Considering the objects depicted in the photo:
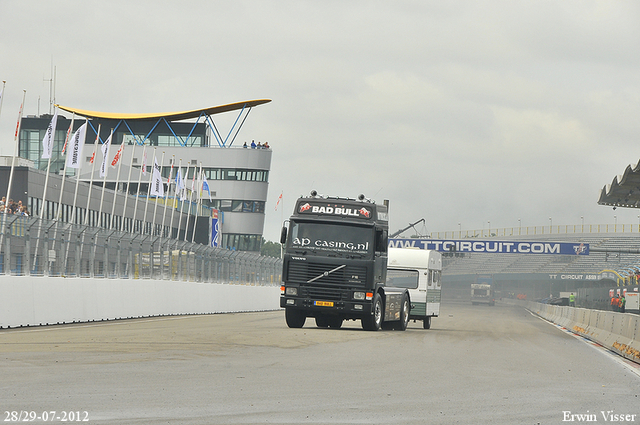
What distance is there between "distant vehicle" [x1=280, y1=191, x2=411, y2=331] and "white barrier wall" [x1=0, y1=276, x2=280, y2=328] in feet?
17.9

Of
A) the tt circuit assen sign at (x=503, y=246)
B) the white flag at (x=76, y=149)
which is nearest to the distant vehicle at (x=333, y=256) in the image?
the white flag at (x=76, y=149)

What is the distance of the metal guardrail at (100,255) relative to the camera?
20297 millimetres

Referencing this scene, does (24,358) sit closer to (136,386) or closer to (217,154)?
(136,386)

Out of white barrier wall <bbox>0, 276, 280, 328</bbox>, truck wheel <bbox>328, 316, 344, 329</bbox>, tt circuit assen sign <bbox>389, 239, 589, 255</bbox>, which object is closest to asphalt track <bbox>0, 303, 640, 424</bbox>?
white barrier wall <bbox>0, 276, 280, 328</bbox>

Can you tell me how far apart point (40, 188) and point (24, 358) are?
4540 cm

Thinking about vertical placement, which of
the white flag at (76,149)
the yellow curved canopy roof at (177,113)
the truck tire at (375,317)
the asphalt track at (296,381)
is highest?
the yellow curved canopy roof at (177,113)

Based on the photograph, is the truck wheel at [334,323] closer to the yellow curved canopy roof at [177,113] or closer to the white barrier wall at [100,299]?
the white barrier wall at [100,299]

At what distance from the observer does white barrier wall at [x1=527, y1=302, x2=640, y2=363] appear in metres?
17.8

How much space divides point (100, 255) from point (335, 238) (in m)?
7.51

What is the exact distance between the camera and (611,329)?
21859 millimetres

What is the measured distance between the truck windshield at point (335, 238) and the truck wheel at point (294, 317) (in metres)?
1.97

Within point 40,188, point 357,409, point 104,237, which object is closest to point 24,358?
point 357,409

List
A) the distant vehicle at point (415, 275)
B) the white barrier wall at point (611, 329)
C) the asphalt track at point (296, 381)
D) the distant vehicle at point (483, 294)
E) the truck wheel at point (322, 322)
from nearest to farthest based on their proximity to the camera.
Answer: the asphalt track at point (296, 381) < the white barrier wall at point (611, 329) < the truck wheel at point (322, 322) < the distant vehicle at point (415, 275) < the distant vehicle at point (483, 294)

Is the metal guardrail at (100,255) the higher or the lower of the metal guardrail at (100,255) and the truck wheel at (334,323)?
the higher
